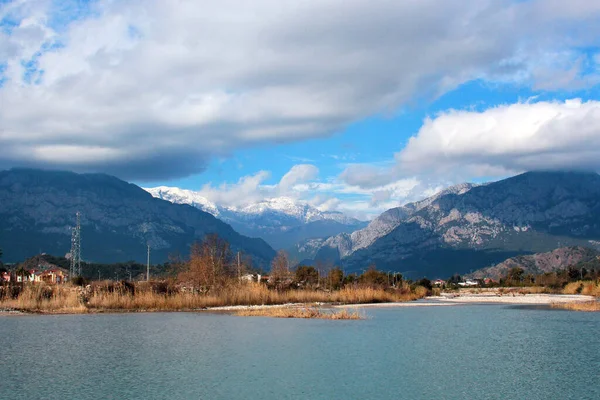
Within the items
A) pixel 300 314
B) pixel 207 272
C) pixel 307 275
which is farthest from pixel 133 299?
pixel 307 275

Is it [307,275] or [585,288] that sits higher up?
[307,275]

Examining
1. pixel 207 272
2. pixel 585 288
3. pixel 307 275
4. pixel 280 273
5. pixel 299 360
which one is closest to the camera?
pixel 299 360

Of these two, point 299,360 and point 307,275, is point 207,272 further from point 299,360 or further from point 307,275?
point 299,360

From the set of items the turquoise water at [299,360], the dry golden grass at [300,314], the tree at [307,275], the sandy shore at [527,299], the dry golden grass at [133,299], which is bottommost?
the sandy shore at [527,299]

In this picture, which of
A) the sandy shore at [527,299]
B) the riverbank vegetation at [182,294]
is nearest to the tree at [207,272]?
the riverbank vegetation at [182,294]

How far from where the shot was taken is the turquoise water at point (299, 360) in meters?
20.7

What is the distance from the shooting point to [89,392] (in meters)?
20.3

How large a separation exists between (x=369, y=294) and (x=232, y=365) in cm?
5159

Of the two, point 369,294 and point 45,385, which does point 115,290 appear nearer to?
point 369,294

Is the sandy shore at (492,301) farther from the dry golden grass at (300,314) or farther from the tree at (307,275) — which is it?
the tree at (307,275)

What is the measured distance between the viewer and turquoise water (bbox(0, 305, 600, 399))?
20.7 meters

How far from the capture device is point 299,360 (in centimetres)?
2716

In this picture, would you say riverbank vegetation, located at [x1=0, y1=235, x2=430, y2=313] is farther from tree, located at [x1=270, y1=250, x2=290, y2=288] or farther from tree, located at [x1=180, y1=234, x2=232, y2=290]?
tree, located at [x1=270, y1=250, x2=290, y2=288]

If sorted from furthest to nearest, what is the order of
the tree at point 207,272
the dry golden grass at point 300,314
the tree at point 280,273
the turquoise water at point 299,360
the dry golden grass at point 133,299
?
the tree at point 280,273 → the tree at point 207,272 → the dry golden grass at point 133,299 → the dry golden grass at point 300,314 → the turquoise water at point 299,360
